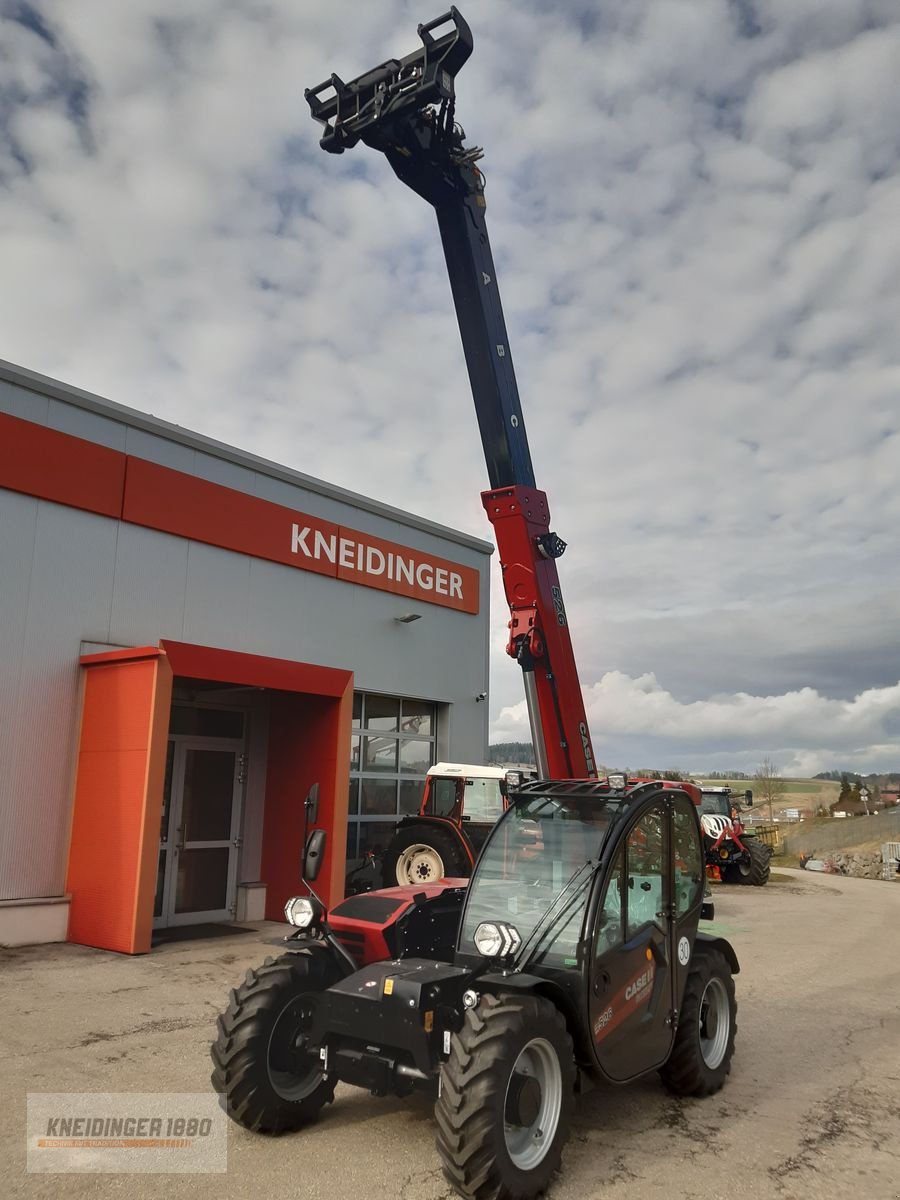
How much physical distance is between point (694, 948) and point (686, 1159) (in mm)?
1426

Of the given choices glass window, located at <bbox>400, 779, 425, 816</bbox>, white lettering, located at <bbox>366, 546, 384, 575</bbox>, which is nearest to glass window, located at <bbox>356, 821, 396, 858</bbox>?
glass window, located at <bbox>400, 779, 425, 816</bbox>

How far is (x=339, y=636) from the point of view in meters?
13.7

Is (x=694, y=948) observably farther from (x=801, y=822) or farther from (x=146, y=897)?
(x=801, y=822)

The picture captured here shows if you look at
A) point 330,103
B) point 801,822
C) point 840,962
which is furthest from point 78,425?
point 801,822

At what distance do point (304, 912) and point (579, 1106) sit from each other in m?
1.90

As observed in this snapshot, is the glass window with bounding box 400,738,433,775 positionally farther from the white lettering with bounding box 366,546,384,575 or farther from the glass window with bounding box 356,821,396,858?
the white lettering with bounding box 366,546,384,575

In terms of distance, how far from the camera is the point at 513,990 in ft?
13.8

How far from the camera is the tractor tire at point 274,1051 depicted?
433cm

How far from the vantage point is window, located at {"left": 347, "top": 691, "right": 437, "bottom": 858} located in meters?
13.5

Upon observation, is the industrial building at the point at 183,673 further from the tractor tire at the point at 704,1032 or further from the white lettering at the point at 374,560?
the tractor tire at the point at 704,1032

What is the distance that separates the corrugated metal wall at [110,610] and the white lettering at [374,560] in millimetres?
341

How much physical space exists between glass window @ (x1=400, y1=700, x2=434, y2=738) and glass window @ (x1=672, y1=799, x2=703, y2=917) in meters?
9.41

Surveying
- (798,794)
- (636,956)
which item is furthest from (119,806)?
(798,794)

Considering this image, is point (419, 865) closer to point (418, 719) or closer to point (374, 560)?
point (418, 719)
